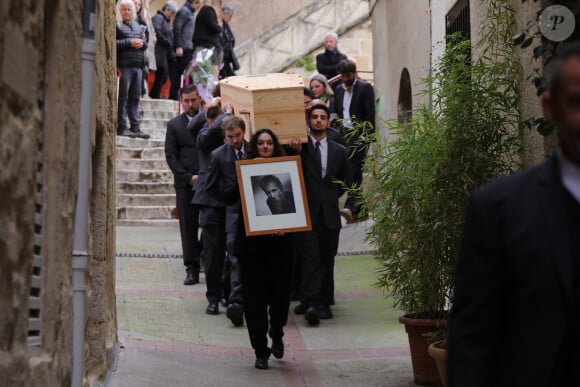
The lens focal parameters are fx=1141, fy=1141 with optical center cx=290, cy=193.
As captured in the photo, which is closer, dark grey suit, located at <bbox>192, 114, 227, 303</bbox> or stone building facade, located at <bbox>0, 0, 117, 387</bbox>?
stone building facade, located at <bbox>0, 0, 117, 387</bbox>

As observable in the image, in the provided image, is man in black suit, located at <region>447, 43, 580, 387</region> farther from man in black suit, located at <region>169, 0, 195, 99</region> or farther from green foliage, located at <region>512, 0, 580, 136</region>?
man in black suit, located at <region>169, 0, 195, 99</region>

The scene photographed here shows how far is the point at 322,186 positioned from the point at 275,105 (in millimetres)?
1200

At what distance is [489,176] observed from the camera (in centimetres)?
765

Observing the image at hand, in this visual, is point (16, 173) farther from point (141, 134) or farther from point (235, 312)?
point (141, 134)

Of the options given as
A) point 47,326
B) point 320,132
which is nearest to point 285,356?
point 320,132

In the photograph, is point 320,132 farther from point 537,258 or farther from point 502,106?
point 537,258

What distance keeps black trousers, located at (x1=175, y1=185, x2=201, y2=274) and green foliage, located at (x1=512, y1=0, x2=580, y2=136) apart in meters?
4.92

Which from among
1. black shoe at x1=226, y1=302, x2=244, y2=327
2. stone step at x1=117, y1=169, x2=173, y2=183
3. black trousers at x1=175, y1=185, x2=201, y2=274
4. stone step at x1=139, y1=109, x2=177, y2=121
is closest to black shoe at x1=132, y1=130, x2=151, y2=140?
stone step at x1=117, y1=169, x2=173, y2=183

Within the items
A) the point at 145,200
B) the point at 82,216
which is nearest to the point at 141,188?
the point at 145,200

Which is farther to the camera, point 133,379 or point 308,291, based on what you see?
point 308,291

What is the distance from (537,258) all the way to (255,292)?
220 inches

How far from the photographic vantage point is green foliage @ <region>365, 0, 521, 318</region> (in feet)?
24.6

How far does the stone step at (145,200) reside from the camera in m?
17.2

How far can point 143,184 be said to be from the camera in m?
17.5
